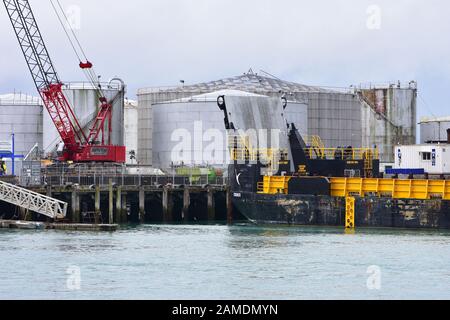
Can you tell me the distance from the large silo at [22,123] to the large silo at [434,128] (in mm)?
39787

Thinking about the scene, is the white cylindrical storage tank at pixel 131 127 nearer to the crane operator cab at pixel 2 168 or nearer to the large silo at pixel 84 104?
the large silo at pixel 84 104

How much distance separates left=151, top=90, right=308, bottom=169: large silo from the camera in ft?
398

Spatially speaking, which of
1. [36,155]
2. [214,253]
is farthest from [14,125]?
[214,253]

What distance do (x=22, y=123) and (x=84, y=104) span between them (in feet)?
23.1

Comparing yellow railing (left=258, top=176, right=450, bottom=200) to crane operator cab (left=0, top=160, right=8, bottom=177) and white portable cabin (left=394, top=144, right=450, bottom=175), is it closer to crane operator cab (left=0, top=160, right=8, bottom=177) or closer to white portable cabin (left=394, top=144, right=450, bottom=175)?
white portable cabin (left=394, top=144, right=450, bottom=175)

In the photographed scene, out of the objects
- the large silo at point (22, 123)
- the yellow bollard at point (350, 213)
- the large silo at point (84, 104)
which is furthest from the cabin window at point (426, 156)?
the large silo at point (22, 123)

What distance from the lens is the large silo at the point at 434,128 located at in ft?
452

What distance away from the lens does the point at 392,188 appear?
89188 mm

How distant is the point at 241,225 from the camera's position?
316 ft

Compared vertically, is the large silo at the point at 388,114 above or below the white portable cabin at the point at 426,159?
above

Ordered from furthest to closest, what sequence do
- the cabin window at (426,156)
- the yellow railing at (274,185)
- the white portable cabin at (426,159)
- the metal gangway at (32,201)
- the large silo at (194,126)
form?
the large silo at (194,126), the cabin window at (426,156), the white portable cabin at (426,159), the yellow railing at (274,185), the metal gangway at (32,201)

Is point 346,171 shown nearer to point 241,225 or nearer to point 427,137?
point 241,225

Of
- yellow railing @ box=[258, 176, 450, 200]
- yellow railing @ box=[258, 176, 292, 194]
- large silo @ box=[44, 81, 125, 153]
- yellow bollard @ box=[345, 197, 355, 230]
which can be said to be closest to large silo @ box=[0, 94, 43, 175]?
large silo @ box=[44, 81, 125, 153]
